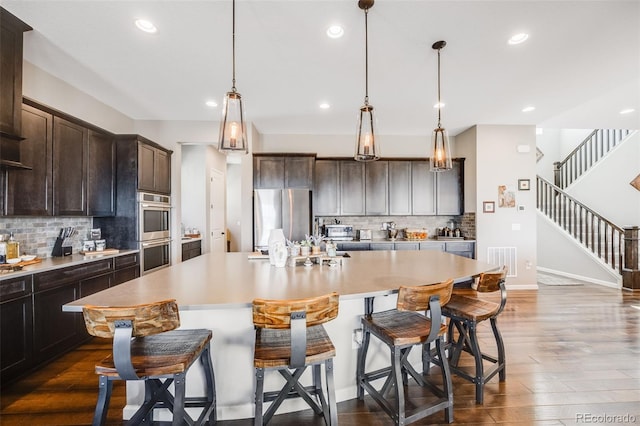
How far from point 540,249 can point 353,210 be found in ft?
15.2

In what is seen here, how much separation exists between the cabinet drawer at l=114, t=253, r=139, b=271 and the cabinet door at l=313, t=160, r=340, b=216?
280 centimetres

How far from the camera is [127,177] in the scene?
3818 millimetres

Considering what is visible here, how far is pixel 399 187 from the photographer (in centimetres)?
534

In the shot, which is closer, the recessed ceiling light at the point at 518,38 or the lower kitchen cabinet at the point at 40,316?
the lower kitchen cabinet at the point at 40,316

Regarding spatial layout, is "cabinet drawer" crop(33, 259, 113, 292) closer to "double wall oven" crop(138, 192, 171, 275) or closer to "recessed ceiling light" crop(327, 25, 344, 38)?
"double wall oven" crop(138, 192, 171, 275)

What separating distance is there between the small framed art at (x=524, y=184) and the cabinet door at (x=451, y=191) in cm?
91

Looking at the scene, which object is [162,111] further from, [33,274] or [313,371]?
[313,371]

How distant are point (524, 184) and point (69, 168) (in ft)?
21.5

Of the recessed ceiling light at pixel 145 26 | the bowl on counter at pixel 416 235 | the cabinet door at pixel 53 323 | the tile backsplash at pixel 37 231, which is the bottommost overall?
the cabinet door at pixel 53 323

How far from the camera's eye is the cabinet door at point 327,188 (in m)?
5.26

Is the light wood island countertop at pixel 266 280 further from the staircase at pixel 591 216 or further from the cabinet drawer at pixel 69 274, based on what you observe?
the staircase at pixel 591 216

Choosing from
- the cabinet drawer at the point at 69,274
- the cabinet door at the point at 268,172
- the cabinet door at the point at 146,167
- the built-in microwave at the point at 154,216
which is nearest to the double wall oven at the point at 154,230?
the built-in microwave at the point at 154,216

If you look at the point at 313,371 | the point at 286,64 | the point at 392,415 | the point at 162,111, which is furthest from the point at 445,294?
the point at 162,111

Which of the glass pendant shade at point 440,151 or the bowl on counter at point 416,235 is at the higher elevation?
the glass pendant shade at point 440,151
